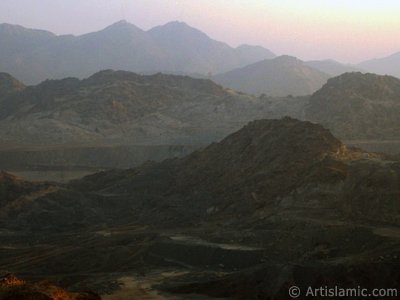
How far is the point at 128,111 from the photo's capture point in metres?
70.0

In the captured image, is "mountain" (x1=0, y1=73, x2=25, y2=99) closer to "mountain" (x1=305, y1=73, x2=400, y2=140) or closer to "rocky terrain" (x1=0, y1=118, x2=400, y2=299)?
"mountain" (x1=305, y1=73, x2=400, y2=140)

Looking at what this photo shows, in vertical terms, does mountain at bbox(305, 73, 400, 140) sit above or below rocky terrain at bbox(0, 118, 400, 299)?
above

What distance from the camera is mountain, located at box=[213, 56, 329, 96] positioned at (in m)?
118

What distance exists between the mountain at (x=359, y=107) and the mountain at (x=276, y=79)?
52.5 m

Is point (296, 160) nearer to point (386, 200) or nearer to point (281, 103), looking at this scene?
point (386, 200)

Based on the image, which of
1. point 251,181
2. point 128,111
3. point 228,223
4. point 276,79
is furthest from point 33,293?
point 276,79

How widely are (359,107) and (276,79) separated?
6812 cm

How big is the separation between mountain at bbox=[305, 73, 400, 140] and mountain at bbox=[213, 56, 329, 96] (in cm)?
5251

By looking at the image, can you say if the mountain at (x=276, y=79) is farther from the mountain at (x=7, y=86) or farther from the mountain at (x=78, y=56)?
the mountain at (x=7, y=86)

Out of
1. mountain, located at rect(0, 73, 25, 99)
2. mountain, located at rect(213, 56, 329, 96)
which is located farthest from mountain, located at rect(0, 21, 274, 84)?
mountain, located at rect(0, 73, 25, 99)

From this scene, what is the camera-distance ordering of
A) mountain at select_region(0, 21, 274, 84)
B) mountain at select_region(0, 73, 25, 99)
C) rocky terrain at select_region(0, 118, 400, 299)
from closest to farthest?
rocky terrain at select_region(0, 118, 400, 299), mountain at select_region(0, 73, 25, 99), mountain at select_region(0, 21, 274, 84)

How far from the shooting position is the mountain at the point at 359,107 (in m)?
53.1

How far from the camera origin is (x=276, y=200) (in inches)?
988

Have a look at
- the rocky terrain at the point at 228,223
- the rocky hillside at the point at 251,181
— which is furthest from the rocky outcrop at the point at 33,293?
the rocky hillside at the point at 251,181
